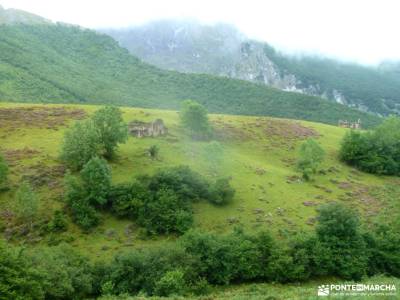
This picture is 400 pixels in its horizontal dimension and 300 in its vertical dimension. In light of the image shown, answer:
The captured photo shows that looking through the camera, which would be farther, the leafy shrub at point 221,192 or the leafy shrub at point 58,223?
the leafy shrub at point 221,192

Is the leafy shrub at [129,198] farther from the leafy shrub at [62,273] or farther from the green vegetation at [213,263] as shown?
the leafy shrub at [62,273]

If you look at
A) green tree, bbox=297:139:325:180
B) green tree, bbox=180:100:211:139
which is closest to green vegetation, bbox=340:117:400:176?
green tree, bbox=297:139:325:180

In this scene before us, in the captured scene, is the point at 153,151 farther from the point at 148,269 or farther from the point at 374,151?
the point at 374,151

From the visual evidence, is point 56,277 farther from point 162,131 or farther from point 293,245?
point 162,131

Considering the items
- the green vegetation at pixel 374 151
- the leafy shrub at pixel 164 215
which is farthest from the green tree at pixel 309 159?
the leafy shrub at pixel 164 215

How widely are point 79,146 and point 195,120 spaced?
111 ft

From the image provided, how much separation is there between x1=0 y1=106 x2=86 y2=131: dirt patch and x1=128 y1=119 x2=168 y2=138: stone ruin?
17.0 metres

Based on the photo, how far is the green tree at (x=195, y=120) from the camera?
336 ft

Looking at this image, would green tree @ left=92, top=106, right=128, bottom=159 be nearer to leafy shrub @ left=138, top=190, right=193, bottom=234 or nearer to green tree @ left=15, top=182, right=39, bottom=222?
leafy shrub @ left=138, top=190, right=193, bottom=234

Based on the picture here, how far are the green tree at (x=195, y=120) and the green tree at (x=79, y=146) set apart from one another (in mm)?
30591

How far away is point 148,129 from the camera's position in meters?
98.5

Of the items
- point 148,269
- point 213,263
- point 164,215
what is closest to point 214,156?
point 164,215

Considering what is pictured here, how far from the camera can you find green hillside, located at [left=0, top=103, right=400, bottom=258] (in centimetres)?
6688

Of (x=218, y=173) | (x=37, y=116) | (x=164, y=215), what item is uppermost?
(x=37, y=116)
